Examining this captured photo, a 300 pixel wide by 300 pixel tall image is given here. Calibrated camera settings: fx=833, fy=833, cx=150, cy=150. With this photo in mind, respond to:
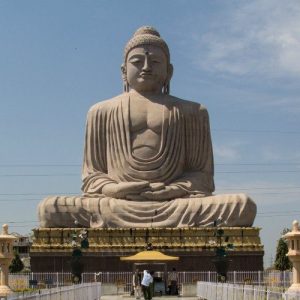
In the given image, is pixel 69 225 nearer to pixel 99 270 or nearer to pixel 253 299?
pixel 99 270

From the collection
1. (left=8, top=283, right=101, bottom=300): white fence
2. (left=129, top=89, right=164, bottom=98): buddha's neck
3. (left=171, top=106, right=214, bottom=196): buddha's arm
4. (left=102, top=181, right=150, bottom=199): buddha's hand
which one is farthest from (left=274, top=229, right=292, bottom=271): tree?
(left=8, top=283, right=101, bottom=300): white fence

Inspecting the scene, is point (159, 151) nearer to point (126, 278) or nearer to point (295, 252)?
point (126, 278)

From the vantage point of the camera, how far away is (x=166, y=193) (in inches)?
1053

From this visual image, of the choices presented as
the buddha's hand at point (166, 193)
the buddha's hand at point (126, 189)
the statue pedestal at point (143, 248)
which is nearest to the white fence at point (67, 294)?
the statue pedestal at point (143, 248)

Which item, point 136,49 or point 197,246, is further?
point 136,49

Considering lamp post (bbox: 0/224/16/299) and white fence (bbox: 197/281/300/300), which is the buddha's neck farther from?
lamp post (bbox: 0/224/16/299)

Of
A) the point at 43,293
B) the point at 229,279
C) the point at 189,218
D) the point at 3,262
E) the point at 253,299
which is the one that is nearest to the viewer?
the point at 43,293

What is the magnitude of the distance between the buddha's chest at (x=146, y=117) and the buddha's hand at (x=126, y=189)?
7.14 feet

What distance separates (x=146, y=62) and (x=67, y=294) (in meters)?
16.2

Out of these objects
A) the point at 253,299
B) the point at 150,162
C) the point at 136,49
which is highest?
the point at 136,49

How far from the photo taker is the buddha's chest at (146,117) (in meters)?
28.0

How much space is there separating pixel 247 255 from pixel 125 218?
13.0 ft

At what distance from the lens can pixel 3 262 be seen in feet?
62.0

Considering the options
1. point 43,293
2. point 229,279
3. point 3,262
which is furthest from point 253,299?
point 229,279
